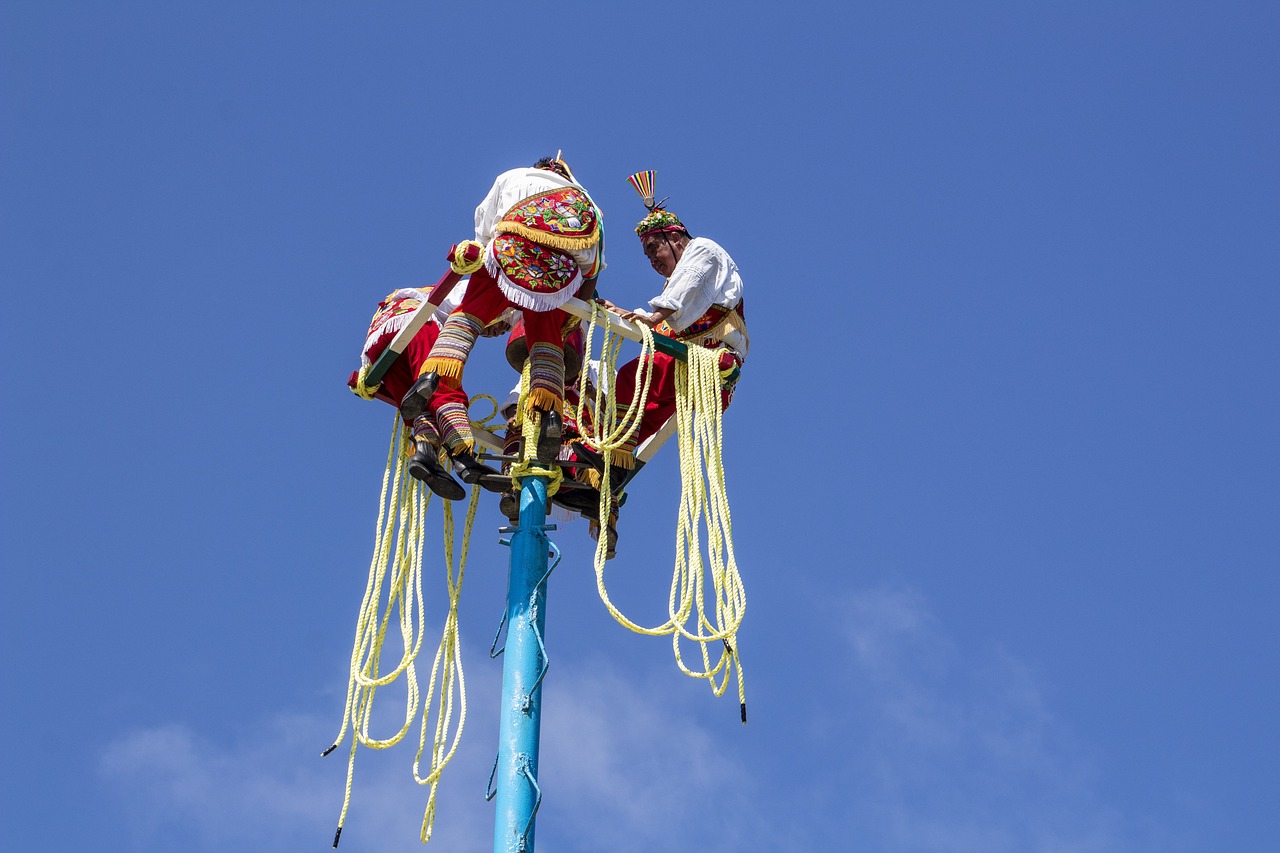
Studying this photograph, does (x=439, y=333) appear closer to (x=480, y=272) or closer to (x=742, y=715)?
(x=480, y=272)

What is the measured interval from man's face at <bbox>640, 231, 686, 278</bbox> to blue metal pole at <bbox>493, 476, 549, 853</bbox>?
192 centimetres

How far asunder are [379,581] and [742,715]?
6.64 feet

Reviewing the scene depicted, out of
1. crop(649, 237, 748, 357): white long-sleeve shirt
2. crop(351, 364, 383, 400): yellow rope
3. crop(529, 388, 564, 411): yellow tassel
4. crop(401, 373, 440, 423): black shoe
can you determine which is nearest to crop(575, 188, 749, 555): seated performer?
crop(649, 237, 748, 357): white long-sleeve shirt

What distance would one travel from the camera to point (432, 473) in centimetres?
902

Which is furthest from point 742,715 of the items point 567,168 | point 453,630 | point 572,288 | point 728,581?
point 567,168

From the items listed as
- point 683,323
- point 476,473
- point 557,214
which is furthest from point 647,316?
point 476,473

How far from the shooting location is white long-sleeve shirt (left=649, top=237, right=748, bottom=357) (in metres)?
9.52

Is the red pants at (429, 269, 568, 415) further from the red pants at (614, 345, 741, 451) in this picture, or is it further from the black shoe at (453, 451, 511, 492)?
the red pants at (614, 345, 741, 451)

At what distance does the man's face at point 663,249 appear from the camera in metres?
10.3

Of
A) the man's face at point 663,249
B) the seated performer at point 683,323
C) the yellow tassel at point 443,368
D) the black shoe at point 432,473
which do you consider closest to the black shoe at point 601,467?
the seated performer at point 683,323

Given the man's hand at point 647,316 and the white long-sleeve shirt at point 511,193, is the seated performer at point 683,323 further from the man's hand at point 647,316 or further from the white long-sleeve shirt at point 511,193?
the white long-sleeve shirt at point 511,193

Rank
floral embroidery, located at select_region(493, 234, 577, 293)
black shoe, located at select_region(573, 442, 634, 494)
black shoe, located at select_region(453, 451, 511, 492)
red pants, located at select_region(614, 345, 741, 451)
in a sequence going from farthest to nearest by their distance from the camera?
red pants, located at select_region(614, 345, 741, 451), black shoe, located at select_region(573, 442, 634, 494), black shoe, located at select_region(453, 451, 511, 492), floral embroidery, located at select_region(493, 234, 577, 293)

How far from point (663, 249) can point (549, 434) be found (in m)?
1.84

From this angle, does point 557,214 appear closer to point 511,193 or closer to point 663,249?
point 511,193
